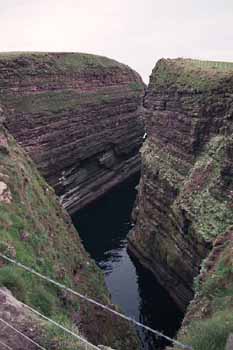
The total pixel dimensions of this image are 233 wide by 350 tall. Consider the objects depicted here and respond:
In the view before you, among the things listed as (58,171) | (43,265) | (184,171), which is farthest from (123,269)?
(43,265)

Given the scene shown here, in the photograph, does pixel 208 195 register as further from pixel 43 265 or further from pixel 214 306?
pixel 214 306

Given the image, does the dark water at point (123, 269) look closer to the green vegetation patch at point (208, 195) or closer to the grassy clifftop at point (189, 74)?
the green vegetation patch at point (208, 195)

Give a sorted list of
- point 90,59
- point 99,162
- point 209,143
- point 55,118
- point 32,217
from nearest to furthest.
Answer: point 32,217 < point 209,143 < point 55,118 < point 99,162 < point 90,59

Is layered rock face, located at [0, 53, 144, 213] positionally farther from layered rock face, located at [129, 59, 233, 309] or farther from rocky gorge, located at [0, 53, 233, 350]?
layered rock face, located at [129, 59, 233, 309]

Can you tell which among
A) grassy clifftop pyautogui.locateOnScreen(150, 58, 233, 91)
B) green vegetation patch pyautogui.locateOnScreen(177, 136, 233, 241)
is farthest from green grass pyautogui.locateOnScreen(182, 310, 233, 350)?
grassy clifftop pyautogui.locateOnScreen(150, 58, 233, 91)

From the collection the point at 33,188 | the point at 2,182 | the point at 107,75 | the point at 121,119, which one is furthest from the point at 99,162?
the point at 2,182

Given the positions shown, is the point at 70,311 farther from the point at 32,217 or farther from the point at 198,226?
the point at 198,226

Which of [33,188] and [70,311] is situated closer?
[70,311]
